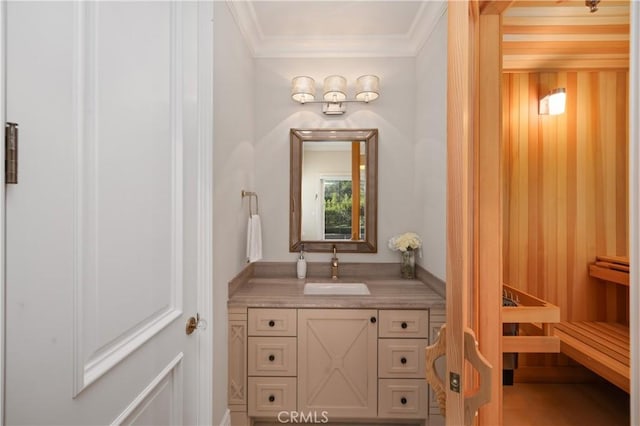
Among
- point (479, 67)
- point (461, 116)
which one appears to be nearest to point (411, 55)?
point (479, 67)

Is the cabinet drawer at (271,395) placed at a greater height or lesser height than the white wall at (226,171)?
lesser

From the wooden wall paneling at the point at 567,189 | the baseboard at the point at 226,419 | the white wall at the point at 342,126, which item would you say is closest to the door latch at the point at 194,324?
the baseboard at the point at 226,419

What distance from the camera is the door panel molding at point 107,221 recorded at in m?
0.65

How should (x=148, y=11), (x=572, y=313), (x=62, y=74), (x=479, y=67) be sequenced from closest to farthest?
(x=62, y=74)
(x=148, y=11)
(x=479, y=67)
(x=572, y=313)

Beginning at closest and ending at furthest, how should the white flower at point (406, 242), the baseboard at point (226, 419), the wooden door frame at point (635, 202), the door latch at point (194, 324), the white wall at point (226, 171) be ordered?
the wooden door frame at point (635, 202), the door latch at point (194, 324), the white wall at point (226, 171), the baseboard at point (226, 419), the white flower at point (406, 242)

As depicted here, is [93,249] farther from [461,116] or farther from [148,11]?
[461,116]

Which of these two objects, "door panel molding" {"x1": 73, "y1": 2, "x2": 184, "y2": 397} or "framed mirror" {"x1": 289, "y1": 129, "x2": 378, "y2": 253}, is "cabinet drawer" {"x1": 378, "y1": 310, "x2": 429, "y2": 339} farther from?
"door panel molding" {"x1": 73, "y1": 2, "x2": 184, "y2": 397}

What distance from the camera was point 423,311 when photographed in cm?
184

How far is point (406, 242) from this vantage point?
7.47 feet

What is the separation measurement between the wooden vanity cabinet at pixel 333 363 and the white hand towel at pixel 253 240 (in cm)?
39

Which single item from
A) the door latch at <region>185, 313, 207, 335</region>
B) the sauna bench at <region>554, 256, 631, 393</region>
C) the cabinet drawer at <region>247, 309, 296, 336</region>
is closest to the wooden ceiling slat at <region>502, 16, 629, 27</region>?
the sauna bench at <region>554, 256, 631, 393</region>

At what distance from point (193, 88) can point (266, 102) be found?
4.15ft

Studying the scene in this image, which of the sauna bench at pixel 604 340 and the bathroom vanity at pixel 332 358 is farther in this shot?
the bathroom vanity at pixel 332 358

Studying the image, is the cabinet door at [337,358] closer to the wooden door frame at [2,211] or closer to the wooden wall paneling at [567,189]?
the wooden wall paneling at [567,189]
